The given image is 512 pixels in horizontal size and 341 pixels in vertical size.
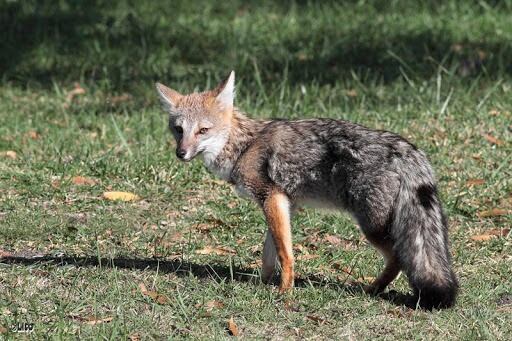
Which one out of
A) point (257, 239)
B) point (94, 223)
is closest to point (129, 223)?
point (94, 223)

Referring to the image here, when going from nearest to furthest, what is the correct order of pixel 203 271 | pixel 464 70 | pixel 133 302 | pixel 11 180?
1. pixel 133 302
2. pixel 203 271
3. pixel 11 180
4. pixel 464 70

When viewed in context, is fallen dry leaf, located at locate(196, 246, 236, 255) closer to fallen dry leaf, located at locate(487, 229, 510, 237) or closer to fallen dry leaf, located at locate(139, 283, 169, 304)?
fallen dry leaf, located at locate(139, 283, 169, 304)

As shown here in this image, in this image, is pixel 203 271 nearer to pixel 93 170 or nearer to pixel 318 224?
pixel 318 224

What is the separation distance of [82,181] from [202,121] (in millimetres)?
1908

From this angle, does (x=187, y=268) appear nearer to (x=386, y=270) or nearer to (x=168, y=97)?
(x=168, y=97)

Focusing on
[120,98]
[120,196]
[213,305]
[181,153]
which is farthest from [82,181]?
[120,98]

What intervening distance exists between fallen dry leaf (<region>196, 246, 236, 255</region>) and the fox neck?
637mm

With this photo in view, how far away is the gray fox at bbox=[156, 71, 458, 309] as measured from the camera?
5.79 metres

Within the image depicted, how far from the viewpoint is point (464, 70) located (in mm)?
10898

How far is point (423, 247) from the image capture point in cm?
577

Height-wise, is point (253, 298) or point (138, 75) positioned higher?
point (253, 298)

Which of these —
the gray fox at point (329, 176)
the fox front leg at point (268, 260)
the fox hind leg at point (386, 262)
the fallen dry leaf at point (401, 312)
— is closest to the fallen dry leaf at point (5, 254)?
the gray fox at point (329, 176)

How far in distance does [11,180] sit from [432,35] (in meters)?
5.72

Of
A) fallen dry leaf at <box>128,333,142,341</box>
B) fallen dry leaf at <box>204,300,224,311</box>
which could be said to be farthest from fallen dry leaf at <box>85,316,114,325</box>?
fallen dry leaf at <box>204,300,224,311</box>
